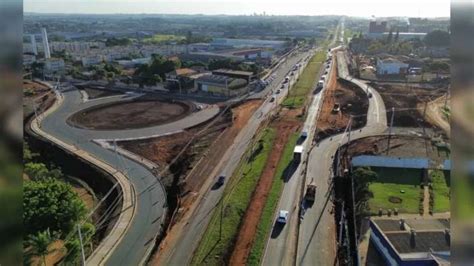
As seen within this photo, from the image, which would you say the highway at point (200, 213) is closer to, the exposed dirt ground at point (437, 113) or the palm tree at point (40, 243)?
the palm tree at point (40, 243)

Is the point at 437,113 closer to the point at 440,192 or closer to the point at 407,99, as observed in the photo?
the point at 407,99

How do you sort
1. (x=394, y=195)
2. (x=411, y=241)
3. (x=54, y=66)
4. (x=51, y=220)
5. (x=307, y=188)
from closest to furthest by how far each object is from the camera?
(x=411, y=241) < (x=51, y=220) < (x=307, y=188) < (x=394, y=195) < (x=54, y=66)

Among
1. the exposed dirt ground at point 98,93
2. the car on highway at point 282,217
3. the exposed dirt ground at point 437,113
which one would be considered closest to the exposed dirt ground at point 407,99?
the exposed dirt ground at point 437,113

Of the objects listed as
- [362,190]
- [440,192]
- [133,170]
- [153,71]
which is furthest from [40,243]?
[153,71]

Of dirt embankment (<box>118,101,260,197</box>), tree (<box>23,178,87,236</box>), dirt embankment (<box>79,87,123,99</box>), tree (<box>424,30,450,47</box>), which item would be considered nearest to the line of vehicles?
dirt embankment (<box>118,101,260,197</box>)

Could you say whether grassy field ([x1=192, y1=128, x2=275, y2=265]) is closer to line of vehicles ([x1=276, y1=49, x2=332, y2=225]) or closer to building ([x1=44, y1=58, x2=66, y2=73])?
line of vehicles ([x1=276, y1=49, x2=332, y2=225])

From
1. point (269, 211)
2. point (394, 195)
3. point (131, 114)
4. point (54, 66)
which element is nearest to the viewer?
point (269, 211)

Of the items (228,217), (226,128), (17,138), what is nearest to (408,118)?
(226,128)
